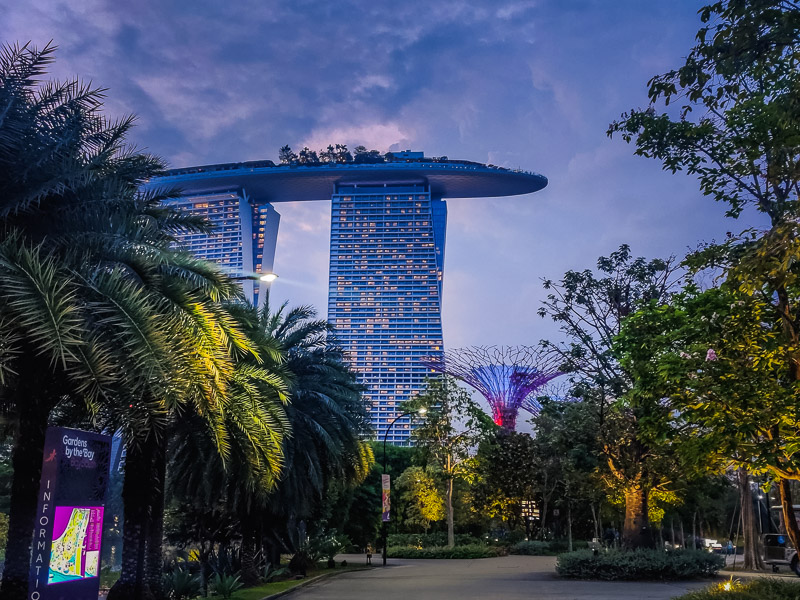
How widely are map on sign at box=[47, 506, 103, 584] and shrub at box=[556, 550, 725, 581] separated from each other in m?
21.0

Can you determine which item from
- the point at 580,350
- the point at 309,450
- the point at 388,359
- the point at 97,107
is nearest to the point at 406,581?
the point at 309,450

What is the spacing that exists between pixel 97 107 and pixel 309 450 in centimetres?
1585

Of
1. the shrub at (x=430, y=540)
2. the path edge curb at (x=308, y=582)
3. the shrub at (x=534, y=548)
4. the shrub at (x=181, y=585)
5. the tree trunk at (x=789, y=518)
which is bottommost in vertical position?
the shrub at (x=534, y=548)

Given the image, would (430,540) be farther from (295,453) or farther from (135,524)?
(135,524)

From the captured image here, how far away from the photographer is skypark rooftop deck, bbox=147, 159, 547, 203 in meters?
157

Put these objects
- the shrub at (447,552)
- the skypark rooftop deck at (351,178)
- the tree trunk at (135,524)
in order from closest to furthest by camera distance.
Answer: the tree trunk at (135,524) < the shrub at (447,552) < the skypark rooftop deck at (351,178)

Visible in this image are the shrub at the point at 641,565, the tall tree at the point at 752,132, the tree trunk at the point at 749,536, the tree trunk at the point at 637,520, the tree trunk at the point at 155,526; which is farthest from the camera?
the tree trunk at the point at 749,536

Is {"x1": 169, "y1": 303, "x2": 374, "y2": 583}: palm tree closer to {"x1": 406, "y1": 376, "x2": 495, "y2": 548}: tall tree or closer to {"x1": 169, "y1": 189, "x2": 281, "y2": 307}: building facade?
{"x1": 406, "y1": 376, "x2": 495, "y2": 548}: tall tree

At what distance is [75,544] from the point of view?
1036 cm

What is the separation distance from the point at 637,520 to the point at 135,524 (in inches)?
834

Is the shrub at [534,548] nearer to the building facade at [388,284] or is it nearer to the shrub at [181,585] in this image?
the shrub at [181,585]

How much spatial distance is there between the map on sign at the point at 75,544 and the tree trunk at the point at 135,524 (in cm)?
463

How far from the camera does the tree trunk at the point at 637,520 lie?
28516 mm

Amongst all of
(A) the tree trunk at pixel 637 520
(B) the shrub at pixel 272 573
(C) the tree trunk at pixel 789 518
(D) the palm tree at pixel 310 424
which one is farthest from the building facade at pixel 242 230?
(C) the tree trunk at pixel 789 518
